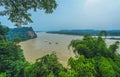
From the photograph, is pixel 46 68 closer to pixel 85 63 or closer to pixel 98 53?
pixel 85 63

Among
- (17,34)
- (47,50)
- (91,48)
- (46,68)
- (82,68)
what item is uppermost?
(91,48)

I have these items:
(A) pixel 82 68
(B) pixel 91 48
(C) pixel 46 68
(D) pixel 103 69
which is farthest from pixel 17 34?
(A) pixel 82 68

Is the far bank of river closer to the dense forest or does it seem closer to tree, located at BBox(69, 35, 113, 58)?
tree, located at BBox(69, 35, 113, 58)

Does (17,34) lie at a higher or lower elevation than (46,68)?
lower

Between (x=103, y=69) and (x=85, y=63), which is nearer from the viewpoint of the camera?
(x=85, y=63)

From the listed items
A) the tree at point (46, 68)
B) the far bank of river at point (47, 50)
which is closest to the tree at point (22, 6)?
the tree at point (46, 68)

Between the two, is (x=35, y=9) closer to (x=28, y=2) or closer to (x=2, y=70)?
(x=28, y=2)

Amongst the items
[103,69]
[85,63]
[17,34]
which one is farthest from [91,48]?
[17,34]

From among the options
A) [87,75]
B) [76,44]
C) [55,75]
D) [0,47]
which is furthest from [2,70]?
[87,75]

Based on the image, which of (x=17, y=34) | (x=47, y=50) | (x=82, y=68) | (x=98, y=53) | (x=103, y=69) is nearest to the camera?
(x=82, y=68)

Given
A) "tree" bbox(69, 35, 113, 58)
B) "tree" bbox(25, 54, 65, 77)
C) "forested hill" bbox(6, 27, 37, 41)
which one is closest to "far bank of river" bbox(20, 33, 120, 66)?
"tree" bbox(69, 35, 113, 58)

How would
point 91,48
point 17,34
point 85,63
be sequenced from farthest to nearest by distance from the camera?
point 17,34 < point 91,48 < point 85,63
